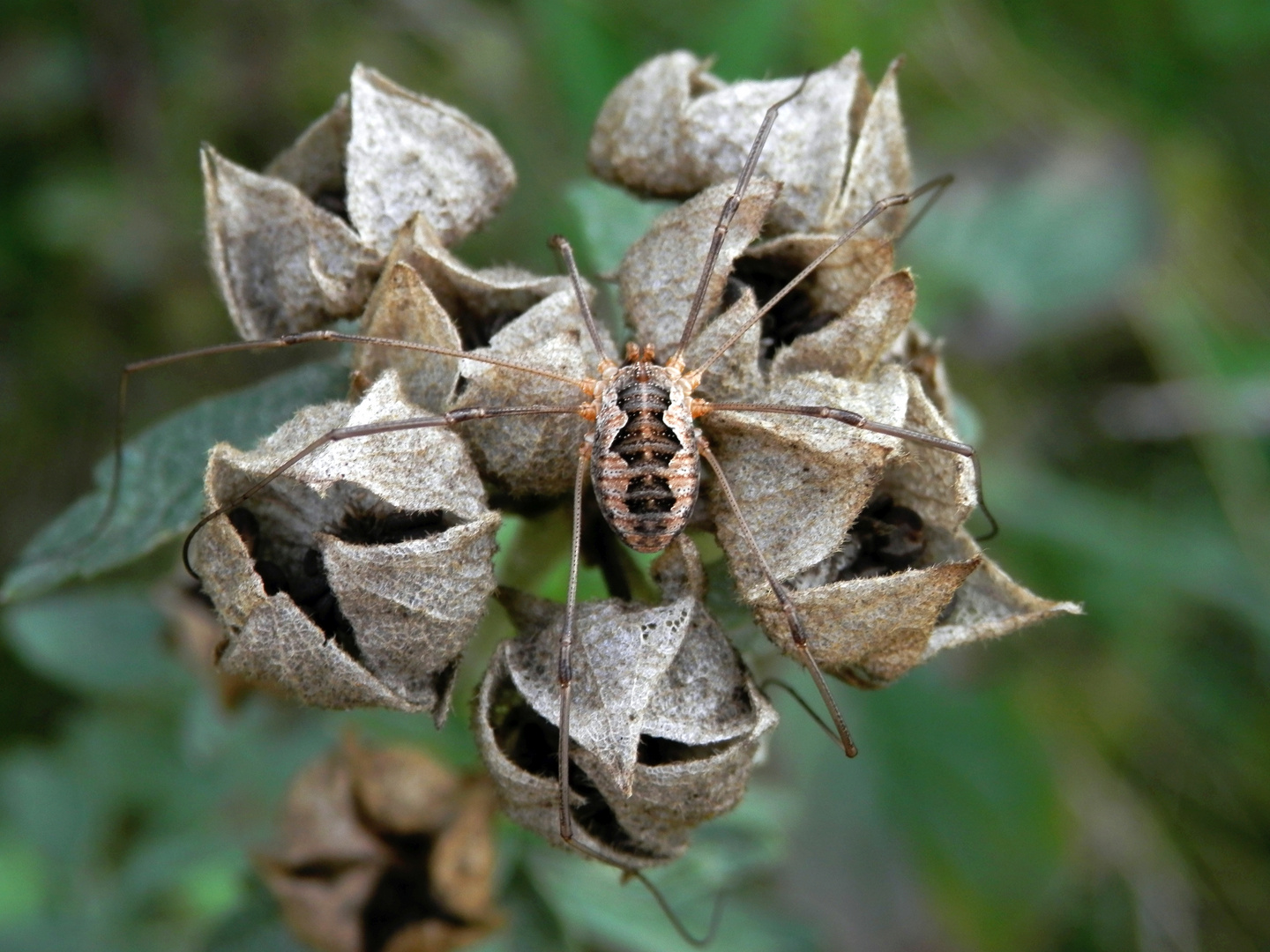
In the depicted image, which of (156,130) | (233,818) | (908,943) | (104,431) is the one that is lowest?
(908,943)

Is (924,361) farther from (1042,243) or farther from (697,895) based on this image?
(1042,243)

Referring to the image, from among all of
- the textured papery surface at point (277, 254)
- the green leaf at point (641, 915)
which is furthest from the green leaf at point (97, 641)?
the textured papery surface at point (277, 254)

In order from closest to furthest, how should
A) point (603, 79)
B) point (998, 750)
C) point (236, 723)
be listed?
point (236, 723) → point (603, 79) → point (998, 750)

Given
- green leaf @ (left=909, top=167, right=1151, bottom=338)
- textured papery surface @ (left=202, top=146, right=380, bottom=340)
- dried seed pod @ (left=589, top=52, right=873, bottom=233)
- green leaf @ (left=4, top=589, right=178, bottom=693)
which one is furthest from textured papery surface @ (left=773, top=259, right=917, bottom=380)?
green leaf @ (left=909, top=167, right=1151, bottom=338)

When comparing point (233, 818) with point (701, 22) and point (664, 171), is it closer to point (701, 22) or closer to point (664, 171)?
point (664, 171)

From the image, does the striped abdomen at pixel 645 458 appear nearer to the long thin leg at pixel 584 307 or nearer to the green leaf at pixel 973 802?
the long thin leg at pixel 584 307

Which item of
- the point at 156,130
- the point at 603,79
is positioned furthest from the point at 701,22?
the point at 156,130

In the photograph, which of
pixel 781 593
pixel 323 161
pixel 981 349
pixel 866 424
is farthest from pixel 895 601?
pixel 981 349

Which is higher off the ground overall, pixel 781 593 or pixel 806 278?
pixel 806 278
